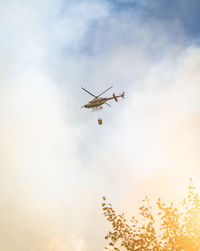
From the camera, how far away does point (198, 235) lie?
21.3 metres

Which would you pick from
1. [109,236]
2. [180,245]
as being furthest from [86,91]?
[180,245]

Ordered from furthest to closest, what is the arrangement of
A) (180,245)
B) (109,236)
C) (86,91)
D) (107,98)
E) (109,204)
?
(107,98) < (86,91) < (109,204) < (109,236) < (180,245)

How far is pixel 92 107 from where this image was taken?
46.8 metres

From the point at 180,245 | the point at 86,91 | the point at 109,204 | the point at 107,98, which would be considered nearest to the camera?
the point at 180,245

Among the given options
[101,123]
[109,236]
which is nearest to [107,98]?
[101,123]

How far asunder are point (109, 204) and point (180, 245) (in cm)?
808

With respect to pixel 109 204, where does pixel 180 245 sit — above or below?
below

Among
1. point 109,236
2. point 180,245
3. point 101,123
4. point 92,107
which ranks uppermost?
point 92,107

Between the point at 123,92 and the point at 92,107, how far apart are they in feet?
25.7

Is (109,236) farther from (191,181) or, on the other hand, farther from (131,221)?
(191,181)

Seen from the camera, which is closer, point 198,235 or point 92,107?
point 198,235

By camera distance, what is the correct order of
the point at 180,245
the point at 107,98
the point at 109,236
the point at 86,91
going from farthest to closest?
the point at 107,98 < the point at 86,91 < the point at 109,236 < the point at 180,245

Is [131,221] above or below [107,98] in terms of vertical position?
below

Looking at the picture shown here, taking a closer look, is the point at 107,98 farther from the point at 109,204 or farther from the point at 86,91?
the point at 109,204
